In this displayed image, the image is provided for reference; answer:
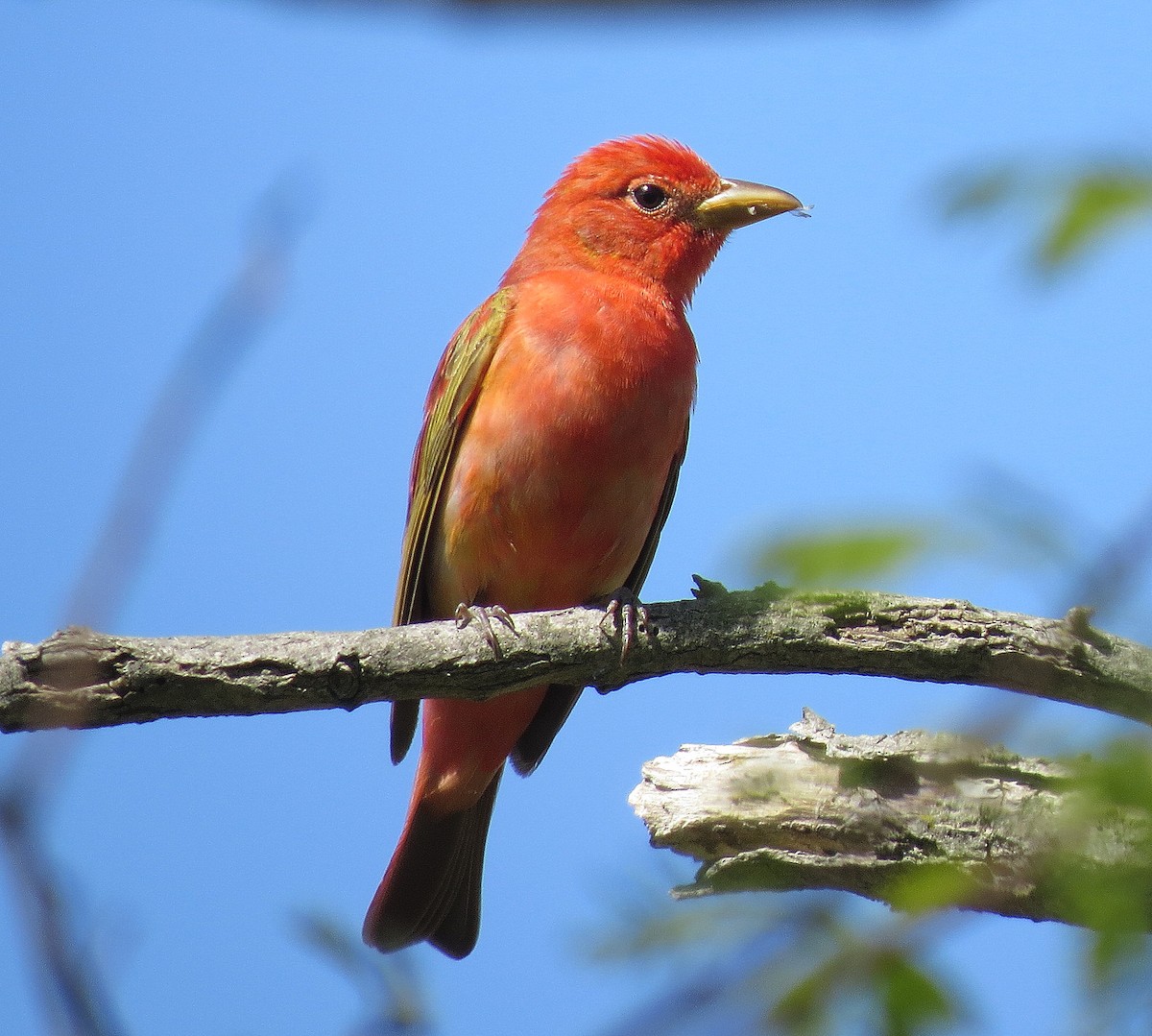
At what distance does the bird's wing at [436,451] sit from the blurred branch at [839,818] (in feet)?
4.64

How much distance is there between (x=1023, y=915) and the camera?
3.43 metres

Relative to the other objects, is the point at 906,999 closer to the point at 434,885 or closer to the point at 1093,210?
the point at 1093,210

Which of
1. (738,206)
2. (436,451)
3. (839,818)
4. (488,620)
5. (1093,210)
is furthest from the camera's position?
(738,206)

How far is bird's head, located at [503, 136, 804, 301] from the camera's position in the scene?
5.48 meters

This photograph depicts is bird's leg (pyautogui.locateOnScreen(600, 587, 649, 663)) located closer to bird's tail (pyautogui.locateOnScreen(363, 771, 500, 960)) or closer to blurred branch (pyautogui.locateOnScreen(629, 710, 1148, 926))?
blurred branch (pyautogui.locateOnScreen(629, 710, 1148, 926))

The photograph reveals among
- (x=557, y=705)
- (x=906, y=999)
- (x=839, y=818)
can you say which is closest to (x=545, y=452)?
(x=557, y=705)

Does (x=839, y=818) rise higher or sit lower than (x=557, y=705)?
lower

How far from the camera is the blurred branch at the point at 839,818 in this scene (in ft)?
11.2

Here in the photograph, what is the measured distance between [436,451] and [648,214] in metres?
1.46

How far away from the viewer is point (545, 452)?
4.63 m

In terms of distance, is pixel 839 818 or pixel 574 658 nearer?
pixel 839 818

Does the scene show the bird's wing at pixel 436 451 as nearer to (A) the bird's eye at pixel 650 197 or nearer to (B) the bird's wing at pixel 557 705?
(B) the bird's wing at pixel 557 705

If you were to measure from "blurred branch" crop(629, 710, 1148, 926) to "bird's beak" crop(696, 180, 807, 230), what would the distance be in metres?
2.53

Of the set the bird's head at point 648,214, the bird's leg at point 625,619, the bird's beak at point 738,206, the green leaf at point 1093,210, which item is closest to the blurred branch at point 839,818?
the bird's leg at point 625,619
